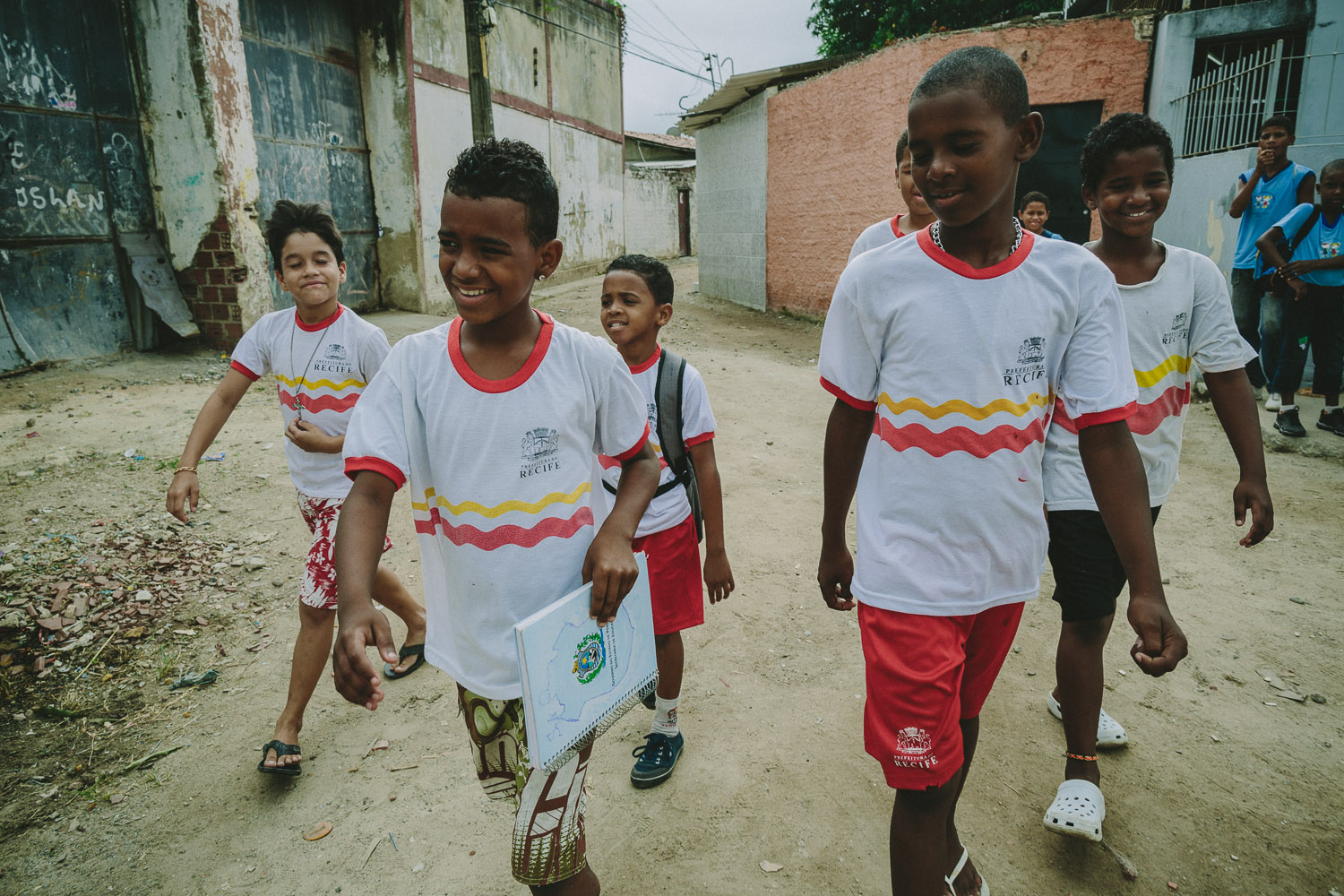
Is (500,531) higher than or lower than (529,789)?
higher

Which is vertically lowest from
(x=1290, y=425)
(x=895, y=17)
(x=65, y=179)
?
(x=1290, y=425)

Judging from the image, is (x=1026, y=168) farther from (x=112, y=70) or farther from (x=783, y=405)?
(x=112, y=70)

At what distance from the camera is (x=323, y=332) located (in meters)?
2.70

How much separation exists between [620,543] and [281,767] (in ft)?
5.71

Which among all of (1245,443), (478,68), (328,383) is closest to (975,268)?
(1245,443)

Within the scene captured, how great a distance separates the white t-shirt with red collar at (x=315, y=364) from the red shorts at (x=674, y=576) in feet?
3.62

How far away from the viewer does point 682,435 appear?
2453 millimetres

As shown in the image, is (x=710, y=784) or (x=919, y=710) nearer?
(x=919, y=710)

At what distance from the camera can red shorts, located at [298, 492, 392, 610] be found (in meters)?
2.55

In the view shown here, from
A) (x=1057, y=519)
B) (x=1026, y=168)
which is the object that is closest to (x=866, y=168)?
(x=1026, y=168)

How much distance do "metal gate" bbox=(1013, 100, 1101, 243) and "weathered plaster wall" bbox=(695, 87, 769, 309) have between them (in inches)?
186

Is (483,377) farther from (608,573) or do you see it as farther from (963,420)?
(963,420)

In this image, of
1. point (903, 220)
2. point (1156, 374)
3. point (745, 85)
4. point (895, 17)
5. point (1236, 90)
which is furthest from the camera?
point (895, 17)

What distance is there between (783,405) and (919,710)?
18.5 ft
